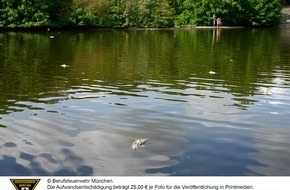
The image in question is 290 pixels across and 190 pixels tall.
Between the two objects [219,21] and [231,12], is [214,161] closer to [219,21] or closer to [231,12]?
[219,21]

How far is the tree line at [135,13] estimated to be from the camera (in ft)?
161

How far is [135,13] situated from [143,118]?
47022 millimetres

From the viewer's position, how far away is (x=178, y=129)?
425 inches

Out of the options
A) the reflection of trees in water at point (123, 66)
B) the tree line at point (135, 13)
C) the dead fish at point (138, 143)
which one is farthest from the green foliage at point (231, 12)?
the dead fish at point (138, 143)

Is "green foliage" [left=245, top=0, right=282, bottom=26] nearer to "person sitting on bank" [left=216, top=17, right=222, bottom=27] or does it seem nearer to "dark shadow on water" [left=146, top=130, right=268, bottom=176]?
"person sitting on bank" [left=216, top=17, right=222, bottom=27]

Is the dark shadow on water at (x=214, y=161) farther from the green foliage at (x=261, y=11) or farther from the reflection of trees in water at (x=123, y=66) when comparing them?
the green foliage at (x=261, y=11)

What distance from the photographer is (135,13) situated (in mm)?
Answer: 57344

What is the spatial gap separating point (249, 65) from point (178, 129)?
13.2 m

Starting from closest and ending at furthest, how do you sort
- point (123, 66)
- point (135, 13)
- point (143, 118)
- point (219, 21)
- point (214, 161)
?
point (214, 161) < point (143, 118) < point (123, 66) < point (135, 13) < point (219, 21)

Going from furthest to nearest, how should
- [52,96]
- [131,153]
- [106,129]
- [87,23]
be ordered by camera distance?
1. [87,23]
2. [52,96]
3. [106,129]
4. [131,153]

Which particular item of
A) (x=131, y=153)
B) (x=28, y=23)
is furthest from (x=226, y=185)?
(x=28, y=23)

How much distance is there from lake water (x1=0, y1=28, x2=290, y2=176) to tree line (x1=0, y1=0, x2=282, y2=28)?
28.7 m

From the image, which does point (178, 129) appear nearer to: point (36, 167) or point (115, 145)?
point (115, 145)
